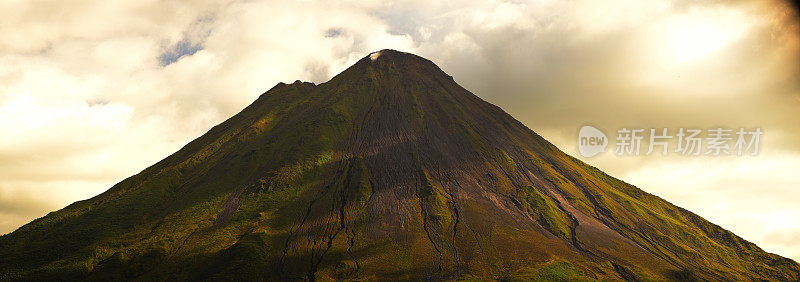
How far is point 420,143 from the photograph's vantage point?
195 m

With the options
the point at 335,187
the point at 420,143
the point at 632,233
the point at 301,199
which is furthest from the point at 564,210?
the point at 301,199

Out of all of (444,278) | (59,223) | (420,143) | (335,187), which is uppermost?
(420,143)

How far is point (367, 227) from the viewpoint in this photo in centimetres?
14438

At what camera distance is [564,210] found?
166750 millimetres

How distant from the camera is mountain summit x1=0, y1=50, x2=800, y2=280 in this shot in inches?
4991

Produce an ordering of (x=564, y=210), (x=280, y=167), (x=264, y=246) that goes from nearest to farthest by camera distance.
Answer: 1. (x=264, y=246)
2. (x=564, y=210)
3. (x=280, y=167)

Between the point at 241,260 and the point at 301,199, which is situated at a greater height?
the point at 301,199

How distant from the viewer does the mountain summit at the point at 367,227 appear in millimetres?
126769

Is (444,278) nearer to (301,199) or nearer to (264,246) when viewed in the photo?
(264,246)

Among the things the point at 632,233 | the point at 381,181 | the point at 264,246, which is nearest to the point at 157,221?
the point at 264,246

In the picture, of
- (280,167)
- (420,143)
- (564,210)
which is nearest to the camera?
(564,210)

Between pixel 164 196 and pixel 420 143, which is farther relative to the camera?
pixel 420 143

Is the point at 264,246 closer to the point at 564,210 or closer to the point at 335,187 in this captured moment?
the point at 335,187

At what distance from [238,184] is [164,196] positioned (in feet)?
101
